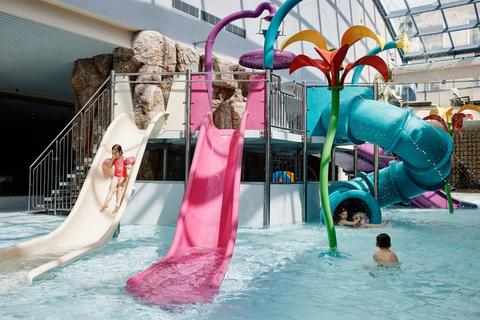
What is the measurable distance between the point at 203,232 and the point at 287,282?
6.23 feet

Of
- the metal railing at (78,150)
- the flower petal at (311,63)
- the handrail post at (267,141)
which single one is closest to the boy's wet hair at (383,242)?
the flower petal at (311,63)

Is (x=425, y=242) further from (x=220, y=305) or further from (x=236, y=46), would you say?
(x=236, y=46)

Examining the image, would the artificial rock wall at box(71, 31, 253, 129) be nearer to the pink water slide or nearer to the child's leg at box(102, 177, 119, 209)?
the pink water slide

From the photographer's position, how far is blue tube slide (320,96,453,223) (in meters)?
6.88

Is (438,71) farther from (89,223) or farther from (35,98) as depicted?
(89,223)

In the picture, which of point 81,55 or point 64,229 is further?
point 81,55

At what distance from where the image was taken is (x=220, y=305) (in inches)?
131

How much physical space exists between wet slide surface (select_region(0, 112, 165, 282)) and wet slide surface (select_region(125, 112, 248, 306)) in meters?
0.95

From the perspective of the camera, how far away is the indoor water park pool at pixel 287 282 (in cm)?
319

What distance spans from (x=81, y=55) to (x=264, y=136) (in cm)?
554

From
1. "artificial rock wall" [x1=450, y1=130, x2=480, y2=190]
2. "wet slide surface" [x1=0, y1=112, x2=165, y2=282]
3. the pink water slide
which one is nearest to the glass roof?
"artificial rock wall" [x1=450, y1=130, x2=480, y2=190]

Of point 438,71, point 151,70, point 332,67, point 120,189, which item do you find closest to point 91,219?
point 120,189

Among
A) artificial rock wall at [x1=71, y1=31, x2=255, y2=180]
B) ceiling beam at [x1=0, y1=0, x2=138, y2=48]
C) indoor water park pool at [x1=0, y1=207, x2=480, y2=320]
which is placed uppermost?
ceiling beam at [x1=0, y1=0, x2=138, y2=48]

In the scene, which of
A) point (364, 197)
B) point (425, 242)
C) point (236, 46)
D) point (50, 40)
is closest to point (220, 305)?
point (425, 242)
